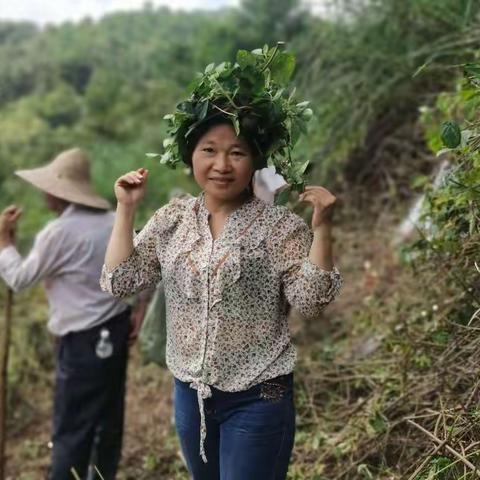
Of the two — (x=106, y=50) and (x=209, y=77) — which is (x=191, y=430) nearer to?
(x=209, y=77)

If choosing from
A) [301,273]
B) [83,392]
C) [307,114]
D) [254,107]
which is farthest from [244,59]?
[83,392]

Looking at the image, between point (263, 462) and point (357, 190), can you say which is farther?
point (357, 190)

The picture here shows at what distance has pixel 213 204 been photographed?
7.20 feet

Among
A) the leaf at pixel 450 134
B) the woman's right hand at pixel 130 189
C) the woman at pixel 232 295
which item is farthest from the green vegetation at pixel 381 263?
the woman's right hand at pixel 130 189

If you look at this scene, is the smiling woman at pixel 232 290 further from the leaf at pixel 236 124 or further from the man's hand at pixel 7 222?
the man's hand at pixel 7 222

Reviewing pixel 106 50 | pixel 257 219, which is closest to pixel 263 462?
pixel 257 219

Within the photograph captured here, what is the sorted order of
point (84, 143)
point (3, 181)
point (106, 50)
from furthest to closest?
1. point (106, 50)
2. point (84, 143)
3. point (3, 181)

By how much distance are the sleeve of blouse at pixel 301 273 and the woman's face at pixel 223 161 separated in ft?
0.59

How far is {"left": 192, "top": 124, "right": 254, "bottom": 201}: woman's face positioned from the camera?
209cm

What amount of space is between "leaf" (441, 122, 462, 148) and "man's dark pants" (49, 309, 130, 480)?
1.87m

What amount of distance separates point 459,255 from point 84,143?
1471cm

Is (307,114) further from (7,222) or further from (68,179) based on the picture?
(68,179)

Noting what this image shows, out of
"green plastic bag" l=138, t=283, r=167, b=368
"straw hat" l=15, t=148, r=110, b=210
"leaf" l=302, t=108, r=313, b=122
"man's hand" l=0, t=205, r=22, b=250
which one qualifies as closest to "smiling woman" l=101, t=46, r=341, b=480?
"leaf" l=302, t=108, r=313, b=122

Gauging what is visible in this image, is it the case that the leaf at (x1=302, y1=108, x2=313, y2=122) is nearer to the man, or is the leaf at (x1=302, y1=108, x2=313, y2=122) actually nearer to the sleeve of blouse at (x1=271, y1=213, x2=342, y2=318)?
the sleeve of blouse at (x1=271, y1=213, x2=342, y2=318)
